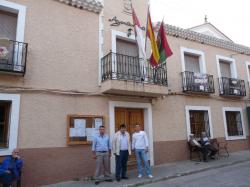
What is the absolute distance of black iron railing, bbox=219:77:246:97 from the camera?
11.4 metres

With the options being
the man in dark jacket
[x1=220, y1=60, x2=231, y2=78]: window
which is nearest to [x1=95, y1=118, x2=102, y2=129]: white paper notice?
the man in dark jacket

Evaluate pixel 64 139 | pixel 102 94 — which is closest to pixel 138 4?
pixel 102 94

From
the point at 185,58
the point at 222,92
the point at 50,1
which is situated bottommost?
the point at 222,92

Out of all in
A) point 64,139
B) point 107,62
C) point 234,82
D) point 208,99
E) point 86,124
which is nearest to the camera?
point 64,139

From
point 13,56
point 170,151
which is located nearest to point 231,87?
point 170,151

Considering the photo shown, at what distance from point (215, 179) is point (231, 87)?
6398 mm

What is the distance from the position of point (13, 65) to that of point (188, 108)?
7.10m

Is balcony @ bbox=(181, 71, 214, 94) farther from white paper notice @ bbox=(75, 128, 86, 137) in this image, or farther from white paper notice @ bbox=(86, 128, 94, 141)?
white paper notice @ bbox=(75, 128, 86, 137)

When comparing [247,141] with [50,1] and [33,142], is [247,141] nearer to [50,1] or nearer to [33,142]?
[33,142]

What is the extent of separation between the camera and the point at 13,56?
259 inches

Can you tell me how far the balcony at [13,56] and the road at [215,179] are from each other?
4.95m

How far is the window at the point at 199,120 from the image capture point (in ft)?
33.7

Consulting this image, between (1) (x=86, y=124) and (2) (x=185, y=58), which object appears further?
(2) (x=185, y=58)

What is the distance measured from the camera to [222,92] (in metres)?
11.3
